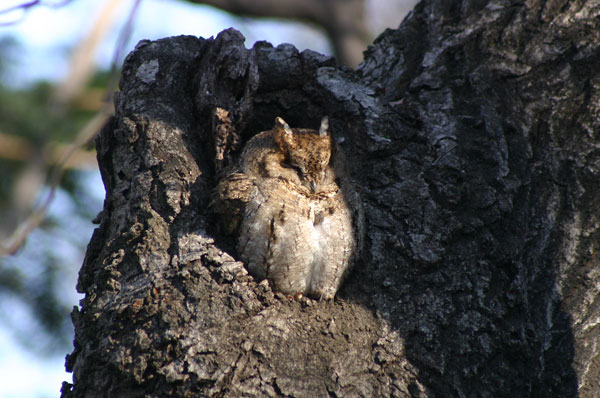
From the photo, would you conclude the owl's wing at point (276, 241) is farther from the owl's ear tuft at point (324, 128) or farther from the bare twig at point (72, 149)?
the bare twig at point (72, 149)

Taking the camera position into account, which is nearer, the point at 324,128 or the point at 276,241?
the point at 276,241

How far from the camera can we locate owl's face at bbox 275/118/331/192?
2609 mm

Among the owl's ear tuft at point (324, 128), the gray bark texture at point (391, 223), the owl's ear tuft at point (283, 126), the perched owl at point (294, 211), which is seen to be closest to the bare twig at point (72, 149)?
the gray bark texture at point (391, 223)

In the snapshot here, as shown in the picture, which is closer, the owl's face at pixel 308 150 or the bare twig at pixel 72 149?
the bare twig at pixel 72 149

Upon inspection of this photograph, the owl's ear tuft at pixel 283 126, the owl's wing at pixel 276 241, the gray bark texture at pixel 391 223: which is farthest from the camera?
the owl's ear tuft at pixel 283 126

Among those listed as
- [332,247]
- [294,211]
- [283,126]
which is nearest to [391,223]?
[332,247]

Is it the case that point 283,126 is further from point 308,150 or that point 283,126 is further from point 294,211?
point 294,211

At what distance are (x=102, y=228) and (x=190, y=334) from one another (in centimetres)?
79

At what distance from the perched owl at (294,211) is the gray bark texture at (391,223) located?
9 centimetres

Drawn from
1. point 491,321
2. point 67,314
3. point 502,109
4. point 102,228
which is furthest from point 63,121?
point 491,321

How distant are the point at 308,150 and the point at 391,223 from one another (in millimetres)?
574

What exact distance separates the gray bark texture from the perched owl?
0.30 feet

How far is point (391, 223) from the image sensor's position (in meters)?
2.32

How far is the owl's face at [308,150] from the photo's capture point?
2609mm
